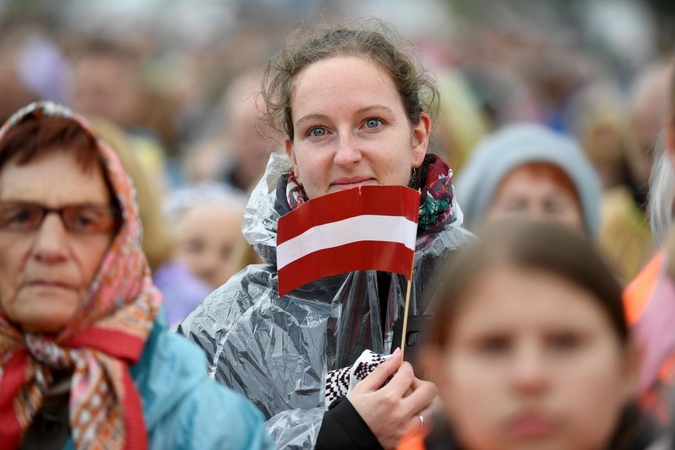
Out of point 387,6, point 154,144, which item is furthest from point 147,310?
point 387,6

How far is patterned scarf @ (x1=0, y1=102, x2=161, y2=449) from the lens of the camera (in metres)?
2.85

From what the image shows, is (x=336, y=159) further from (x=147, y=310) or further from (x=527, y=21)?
(x=527, y=21)

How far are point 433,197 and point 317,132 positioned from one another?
404mm

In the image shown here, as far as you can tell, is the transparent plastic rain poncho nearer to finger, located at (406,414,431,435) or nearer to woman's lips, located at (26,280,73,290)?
finger, located at (406,414,431,435)

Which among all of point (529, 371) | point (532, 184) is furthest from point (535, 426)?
point (532, 184)

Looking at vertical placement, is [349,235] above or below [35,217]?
below

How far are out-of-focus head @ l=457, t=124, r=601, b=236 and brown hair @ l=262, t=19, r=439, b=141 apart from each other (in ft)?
4.38

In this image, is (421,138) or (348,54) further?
(421,138)

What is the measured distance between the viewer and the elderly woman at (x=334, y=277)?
3.53 meters

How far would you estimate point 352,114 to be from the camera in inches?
144

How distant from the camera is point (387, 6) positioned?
2848cm

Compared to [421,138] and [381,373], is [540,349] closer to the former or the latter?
[381,373]

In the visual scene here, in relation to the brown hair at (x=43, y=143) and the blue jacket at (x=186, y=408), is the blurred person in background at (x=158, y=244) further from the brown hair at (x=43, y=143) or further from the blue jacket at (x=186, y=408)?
the blue jacket at (x=186, y=408)

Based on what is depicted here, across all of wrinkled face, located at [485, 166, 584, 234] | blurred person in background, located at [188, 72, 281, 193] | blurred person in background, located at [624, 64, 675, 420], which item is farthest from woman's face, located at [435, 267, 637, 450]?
blurred person in background, located at [188, 72, 281, 193]
